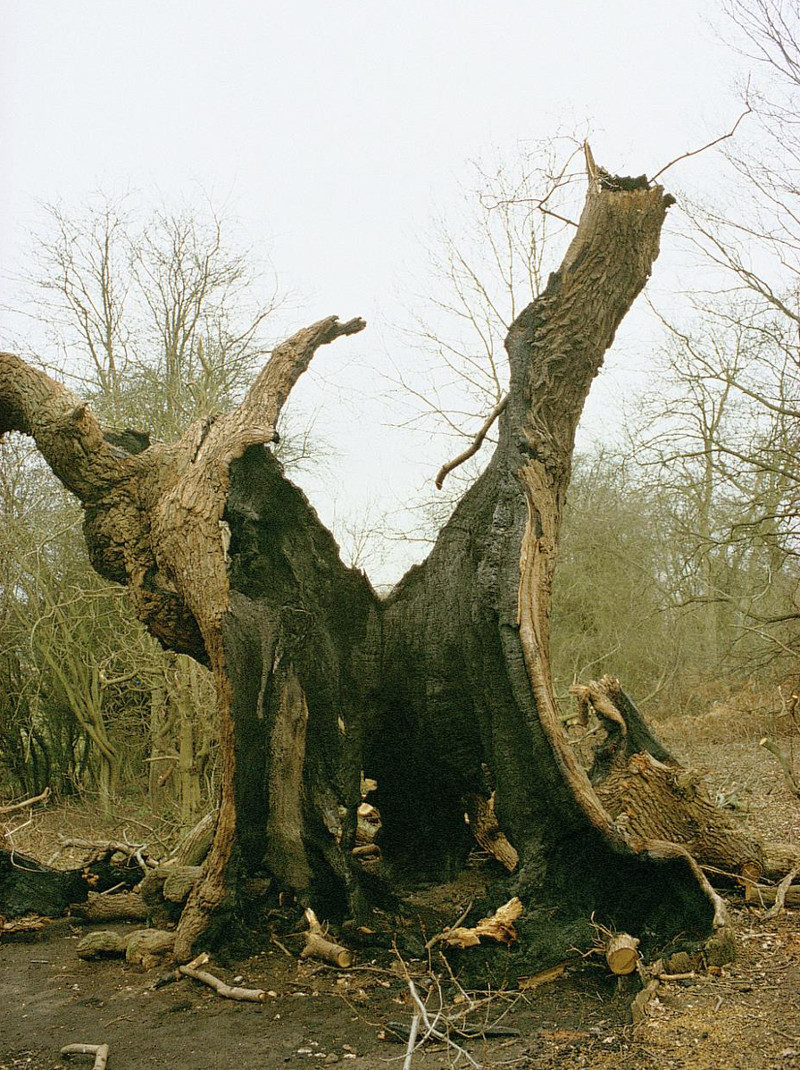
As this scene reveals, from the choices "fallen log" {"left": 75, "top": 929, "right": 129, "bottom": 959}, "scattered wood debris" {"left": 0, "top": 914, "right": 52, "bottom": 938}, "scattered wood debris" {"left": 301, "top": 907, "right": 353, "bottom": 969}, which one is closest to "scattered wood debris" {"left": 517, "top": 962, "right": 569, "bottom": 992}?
"scattered wood debris" {"left": 301, "top": 907, "right": 353, "bottom": 969}

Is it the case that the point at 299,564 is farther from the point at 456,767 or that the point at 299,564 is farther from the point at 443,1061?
the point at 443,1061

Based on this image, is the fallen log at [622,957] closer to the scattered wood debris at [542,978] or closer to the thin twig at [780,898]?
the scattered wood debris at [542,978]

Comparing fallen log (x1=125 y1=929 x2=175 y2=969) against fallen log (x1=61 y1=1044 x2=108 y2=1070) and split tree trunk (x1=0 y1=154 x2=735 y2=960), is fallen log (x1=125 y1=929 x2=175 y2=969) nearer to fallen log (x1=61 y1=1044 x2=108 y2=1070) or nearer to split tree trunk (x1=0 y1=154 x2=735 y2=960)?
split tree trunk (x1=0 y1=154 x2=735 y2=960)

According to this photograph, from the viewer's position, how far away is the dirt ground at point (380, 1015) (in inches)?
145

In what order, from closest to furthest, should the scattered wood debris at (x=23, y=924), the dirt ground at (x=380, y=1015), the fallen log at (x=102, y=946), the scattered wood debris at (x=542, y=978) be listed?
the dirt ground at (x=380, y=1015)
the scattered wood debris at (x=542, y=978)
the fallen log at (x=102, y=946)
the scattered wood debris at (x=23, y=924)

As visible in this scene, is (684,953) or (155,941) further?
(155,941)

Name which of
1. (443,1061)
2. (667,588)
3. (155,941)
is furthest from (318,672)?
(667,588)

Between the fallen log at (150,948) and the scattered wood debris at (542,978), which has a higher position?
the scattered wood debris at (542,978)

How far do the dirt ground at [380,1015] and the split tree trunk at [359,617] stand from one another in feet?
1.53

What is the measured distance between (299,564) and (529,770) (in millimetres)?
1881

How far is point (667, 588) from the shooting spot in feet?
53.5

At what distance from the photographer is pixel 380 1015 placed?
4367 mm

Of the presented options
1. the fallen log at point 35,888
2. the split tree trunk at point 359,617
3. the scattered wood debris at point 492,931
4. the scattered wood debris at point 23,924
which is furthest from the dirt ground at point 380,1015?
the fallen log at point 35,888

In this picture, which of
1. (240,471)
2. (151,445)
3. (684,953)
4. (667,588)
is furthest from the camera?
(667,588)
